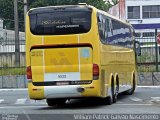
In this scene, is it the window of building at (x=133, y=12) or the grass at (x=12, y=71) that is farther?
the window of building at (x=133, y=12)

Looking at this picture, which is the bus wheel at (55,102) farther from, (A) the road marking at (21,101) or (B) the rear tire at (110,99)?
(A) the road marking at (21,101)

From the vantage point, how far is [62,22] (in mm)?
19781

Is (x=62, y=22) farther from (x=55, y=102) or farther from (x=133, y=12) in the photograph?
(x=133, y=12)

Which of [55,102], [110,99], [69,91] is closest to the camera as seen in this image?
[69,91]

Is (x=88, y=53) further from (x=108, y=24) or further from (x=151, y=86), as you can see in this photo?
(x=151, y=86)

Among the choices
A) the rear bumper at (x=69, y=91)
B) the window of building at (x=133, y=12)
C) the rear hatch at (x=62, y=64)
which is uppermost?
the window of building at (x=133, y=12)

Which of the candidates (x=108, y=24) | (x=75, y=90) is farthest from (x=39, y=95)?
(x=108, y=24)

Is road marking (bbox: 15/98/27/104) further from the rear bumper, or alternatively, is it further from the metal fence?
the metal fence

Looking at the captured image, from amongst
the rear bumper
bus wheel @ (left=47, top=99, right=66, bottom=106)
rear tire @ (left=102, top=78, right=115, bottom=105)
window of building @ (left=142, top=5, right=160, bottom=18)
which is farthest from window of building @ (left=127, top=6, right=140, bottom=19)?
the rear bumper

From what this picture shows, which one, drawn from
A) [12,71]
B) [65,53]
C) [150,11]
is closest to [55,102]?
[65,53]

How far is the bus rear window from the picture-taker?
19.7 m

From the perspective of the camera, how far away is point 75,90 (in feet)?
63.9

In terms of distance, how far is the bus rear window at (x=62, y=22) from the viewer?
1973 cm

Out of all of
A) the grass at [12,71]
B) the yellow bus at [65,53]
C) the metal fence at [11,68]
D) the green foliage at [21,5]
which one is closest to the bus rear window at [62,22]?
the yellow bus at [65,53]
